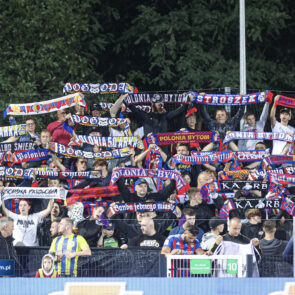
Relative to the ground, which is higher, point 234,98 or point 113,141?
point 234,98

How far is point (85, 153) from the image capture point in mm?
15008

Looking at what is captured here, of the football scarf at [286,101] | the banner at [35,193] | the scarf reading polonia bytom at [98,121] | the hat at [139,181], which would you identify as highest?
the football scarf at [286,101]

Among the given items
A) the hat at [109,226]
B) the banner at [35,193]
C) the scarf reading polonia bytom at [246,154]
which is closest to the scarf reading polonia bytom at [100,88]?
the scarf reading polonia bytom at [246,154]

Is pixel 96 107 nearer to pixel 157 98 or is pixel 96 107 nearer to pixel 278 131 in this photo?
pixel 157 98

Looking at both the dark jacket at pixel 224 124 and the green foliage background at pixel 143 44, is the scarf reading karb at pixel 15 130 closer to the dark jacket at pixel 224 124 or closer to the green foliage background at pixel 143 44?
the dark jacket at pixel 224 124

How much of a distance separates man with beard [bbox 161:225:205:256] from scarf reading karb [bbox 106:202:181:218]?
30.1 inches

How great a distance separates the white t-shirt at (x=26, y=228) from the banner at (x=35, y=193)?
0.89 ft

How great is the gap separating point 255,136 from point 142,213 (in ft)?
10.1


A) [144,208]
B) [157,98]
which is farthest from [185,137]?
[144,208]

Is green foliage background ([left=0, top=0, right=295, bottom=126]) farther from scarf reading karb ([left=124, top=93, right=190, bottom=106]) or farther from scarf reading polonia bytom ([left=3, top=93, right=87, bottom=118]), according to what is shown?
scarf reading karb ([left=124, top=93, right=190, bottom=106])

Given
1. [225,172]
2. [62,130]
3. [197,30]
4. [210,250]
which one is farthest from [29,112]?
[197,30]

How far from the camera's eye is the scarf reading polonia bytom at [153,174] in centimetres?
1397

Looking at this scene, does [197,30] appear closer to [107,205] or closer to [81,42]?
[81,42]

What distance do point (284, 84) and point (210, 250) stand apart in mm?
10460
